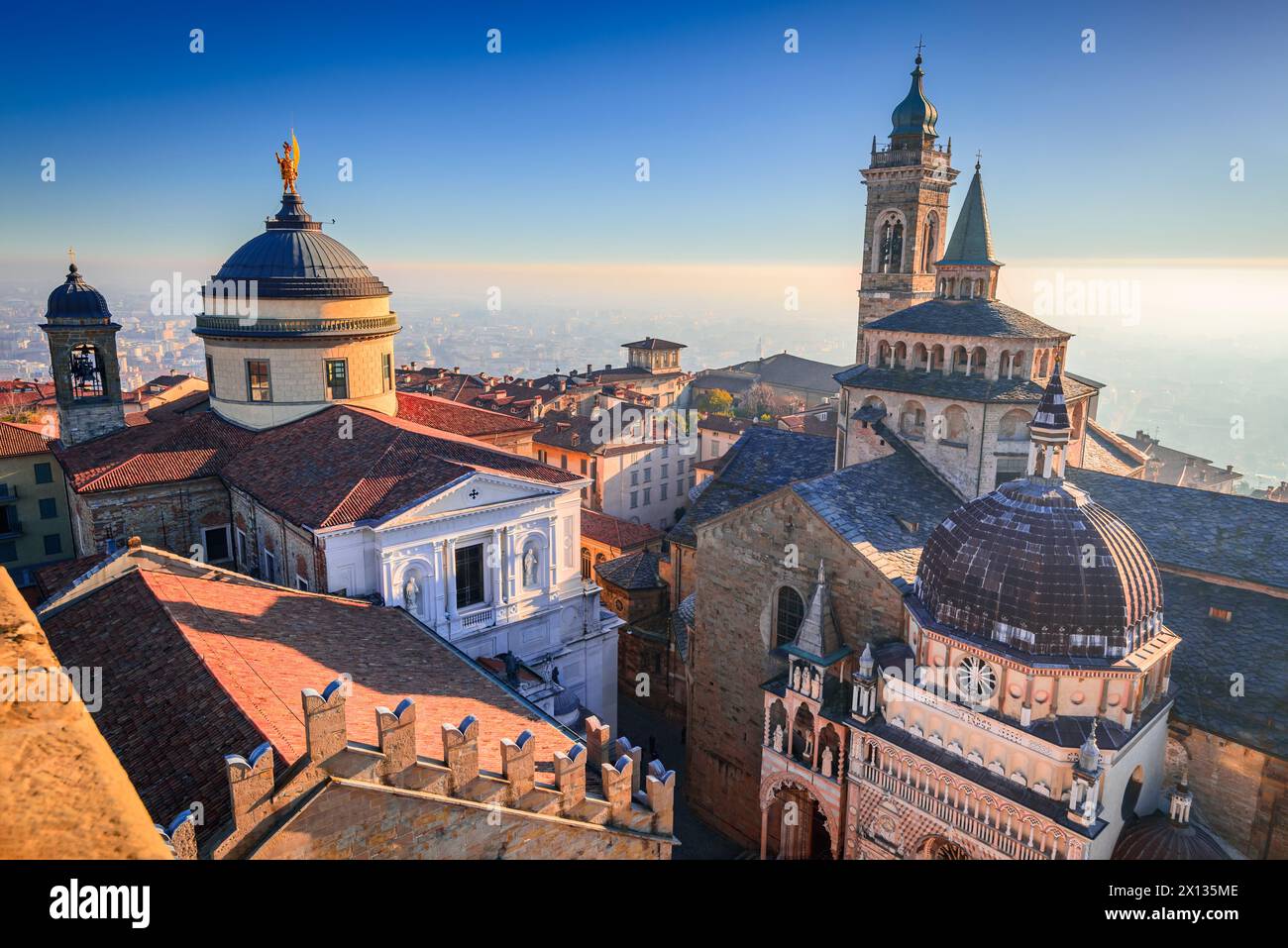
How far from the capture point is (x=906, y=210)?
1797 inches

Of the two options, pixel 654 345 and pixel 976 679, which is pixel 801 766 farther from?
pixel 654 345

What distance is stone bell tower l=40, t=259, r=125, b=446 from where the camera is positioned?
29.2m

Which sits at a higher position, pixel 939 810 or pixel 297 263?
pixel 297 263

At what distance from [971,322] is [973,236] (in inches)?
357

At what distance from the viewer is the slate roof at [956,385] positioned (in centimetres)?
2672

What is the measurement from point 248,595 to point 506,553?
736 centimetres

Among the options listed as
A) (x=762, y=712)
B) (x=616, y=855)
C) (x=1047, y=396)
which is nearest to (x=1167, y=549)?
(x=1047, y=396)

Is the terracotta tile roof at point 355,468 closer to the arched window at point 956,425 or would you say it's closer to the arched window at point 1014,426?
the arched window at point 956,425

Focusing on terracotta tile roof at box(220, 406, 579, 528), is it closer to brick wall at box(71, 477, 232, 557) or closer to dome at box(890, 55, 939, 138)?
brick wall at box(71, 477, 232, 557)

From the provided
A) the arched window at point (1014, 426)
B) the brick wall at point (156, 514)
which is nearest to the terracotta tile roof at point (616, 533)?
the brick wall at point (156, 514)

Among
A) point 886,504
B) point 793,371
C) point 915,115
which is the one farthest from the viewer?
point 793,371

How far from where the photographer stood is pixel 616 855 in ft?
46.3

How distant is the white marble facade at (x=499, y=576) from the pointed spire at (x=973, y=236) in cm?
2017

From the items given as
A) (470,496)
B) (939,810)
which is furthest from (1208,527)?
(470,496)
